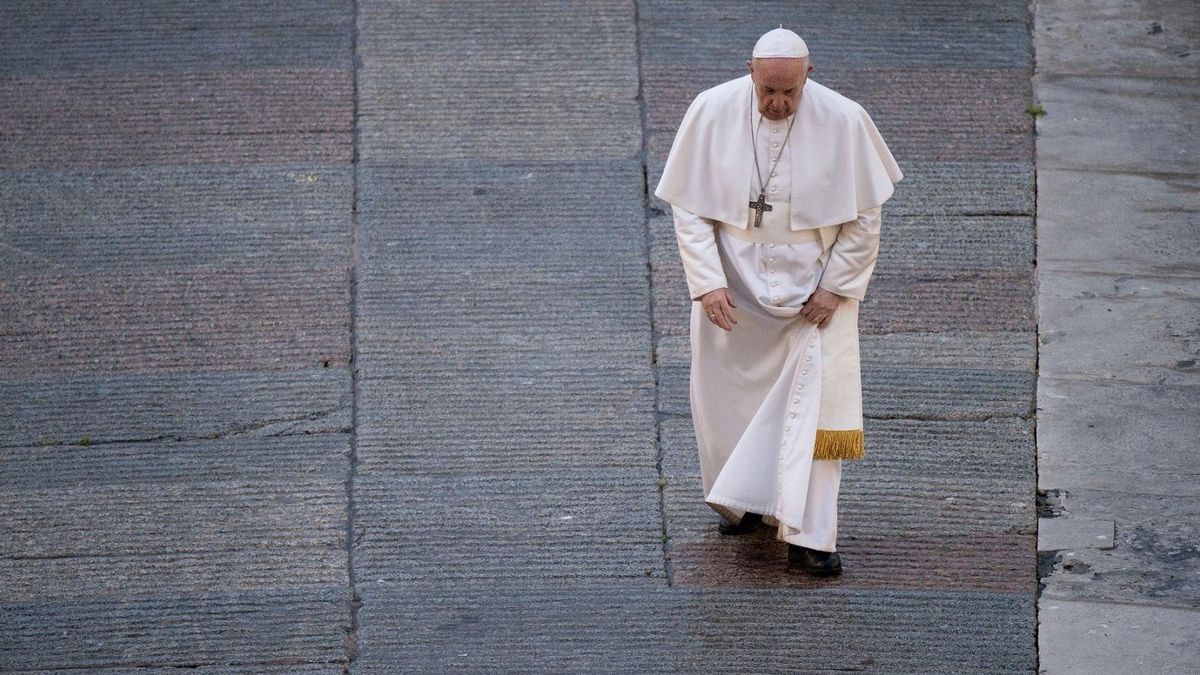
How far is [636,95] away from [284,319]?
92.3 inches

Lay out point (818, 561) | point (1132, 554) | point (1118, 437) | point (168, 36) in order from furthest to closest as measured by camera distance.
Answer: point (168, 36), point (1118, 437), point (1132, 554), point (818, 561)

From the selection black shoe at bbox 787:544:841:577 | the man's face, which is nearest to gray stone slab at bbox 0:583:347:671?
black shoe at bbox 787:544:841:577

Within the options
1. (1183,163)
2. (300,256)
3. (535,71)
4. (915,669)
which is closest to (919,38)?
(1183,163)

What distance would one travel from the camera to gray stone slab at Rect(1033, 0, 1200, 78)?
876 centimetres

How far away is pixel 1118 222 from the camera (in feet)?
25.5

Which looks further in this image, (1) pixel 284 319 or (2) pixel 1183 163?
(2) pixel 1183 163

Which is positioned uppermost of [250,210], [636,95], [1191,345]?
[636,95]

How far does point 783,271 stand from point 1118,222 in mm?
2875

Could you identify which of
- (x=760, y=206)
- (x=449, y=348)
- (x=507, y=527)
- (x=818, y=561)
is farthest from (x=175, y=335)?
(x=818, y=561)

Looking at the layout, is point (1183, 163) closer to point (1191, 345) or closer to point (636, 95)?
point (1191, 345)

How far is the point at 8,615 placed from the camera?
19.1 feet

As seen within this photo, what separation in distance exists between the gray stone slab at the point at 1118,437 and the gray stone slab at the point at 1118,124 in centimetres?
163

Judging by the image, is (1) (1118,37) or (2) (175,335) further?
(1) (1118,37)

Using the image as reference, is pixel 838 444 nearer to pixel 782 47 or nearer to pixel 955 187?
pixel 782 47
